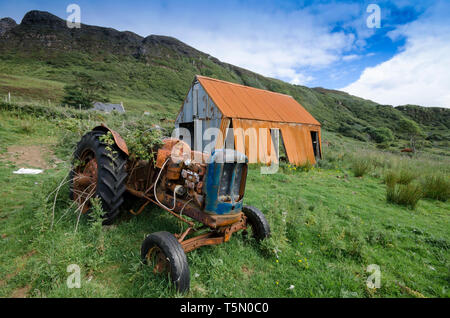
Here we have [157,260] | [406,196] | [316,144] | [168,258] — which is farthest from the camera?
[316,144]

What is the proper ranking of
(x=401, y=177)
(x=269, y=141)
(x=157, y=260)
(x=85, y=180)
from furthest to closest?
(x=269, y=141) → (x=401, y=177) → (x=85, y=180) → (x=157, y=260)

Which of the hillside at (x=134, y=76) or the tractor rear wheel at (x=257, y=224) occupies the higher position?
the hillside at (x=134, y=76)

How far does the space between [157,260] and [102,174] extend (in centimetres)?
172

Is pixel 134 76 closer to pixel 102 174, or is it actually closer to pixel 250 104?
pixel 250 104

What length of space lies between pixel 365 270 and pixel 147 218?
Answer: 3.74 m

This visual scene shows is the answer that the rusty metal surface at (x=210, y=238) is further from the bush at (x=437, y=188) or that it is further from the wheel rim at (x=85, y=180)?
the bush at (x=437, y=188)

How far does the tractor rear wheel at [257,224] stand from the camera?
3.35 meters

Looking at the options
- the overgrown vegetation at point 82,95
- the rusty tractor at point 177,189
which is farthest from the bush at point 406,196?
the overgrown vegetation at point 82,95

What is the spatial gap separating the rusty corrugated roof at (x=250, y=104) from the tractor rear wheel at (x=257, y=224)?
6511 millimetres

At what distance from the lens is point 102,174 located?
3.32 metres

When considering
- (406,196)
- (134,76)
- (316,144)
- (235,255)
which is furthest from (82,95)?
(406,196)

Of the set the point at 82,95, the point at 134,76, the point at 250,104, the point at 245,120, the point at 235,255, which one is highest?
the point at 134,76
